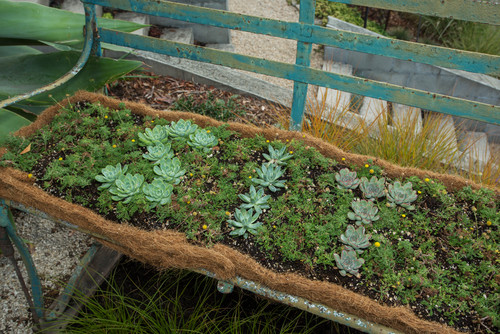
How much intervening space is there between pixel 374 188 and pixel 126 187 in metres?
1.04

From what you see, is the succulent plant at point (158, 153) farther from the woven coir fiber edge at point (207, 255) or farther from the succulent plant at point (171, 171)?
the woven coir fiber edge at point (207, 255)

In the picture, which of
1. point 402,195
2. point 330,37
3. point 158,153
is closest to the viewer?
point 402,195

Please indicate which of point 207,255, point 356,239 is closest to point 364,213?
point 356,239

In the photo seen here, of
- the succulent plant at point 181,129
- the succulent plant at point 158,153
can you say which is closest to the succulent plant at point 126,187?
the succulent plant at point 158,153

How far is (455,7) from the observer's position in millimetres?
Result: 2127

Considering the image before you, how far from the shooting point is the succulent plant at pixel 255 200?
173cm

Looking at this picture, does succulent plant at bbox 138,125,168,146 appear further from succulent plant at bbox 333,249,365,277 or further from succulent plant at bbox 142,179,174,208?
succulent plant at bbox 333,249,365,277

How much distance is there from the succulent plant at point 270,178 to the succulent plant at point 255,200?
60mm

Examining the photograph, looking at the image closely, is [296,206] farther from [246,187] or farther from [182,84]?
Answer: [182,84]

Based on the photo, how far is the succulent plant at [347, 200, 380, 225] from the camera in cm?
169

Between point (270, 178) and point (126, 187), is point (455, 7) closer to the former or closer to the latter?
point (270, 178)

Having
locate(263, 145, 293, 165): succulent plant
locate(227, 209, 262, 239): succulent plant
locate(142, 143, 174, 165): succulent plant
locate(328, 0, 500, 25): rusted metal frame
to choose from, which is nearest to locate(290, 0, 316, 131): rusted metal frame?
locate(328, 0, 500, 25): rusted metal frame

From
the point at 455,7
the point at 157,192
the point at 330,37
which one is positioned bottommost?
the point at 157,192

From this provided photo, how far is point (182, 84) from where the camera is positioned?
3.63m
